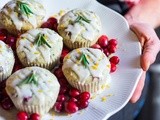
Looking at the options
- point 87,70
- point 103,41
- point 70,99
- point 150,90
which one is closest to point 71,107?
point 70,99

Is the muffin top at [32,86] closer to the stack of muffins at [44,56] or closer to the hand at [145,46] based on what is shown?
the stack of muffins at [44,56]

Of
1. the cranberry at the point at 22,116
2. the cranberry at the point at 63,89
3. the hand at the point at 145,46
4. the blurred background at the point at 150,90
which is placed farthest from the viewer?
the blurred background at the point at 150,90

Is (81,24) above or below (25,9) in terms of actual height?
below

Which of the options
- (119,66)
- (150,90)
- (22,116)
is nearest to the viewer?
(22,116)

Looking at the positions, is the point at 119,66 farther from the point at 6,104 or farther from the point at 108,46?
the point at 6,104

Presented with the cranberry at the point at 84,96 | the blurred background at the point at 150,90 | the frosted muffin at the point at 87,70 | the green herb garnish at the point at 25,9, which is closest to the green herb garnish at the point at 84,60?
the frosted muffin at the point at 87,70

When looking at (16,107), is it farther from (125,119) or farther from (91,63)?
(125,119)

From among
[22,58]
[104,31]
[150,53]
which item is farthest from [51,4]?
[150,53]
